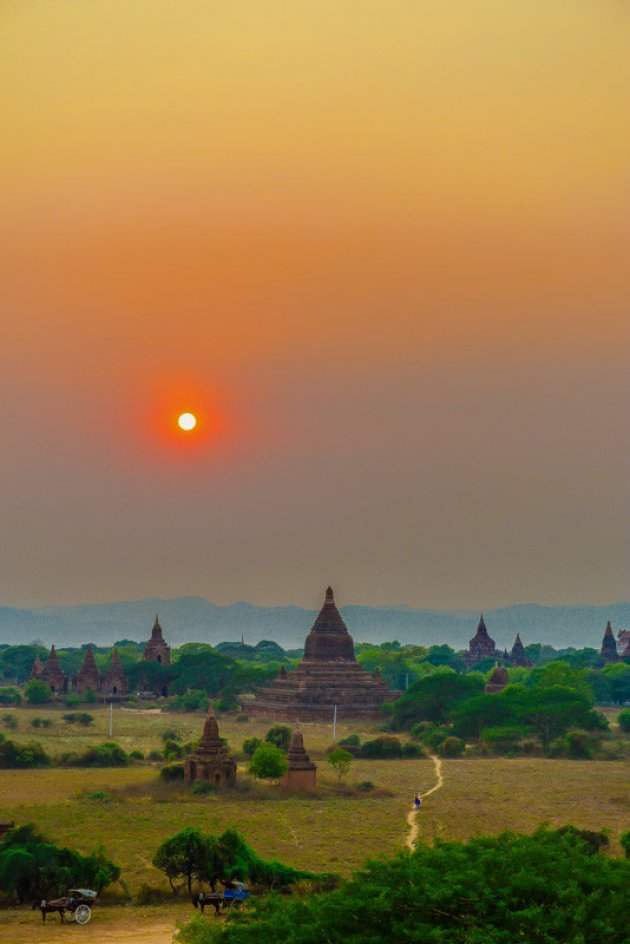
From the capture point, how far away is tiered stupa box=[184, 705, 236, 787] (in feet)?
201

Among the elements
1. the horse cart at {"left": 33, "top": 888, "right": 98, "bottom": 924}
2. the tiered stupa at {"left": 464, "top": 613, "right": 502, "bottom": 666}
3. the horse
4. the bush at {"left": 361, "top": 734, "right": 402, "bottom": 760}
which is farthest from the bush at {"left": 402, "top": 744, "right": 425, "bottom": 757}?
the tiered stupa at {"left": 464, "top": 613, "right": 502, "bottom": 666}

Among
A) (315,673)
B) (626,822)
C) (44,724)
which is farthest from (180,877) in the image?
(315,673)

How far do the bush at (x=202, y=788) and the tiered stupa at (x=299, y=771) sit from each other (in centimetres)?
356

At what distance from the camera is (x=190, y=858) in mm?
38781

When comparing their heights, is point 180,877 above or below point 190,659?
below

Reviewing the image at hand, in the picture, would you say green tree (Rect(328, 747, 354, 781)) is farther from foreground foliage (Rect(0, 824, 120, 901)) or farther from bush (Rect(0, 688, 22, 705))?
bush (Rect(0, 688, 22, 705))

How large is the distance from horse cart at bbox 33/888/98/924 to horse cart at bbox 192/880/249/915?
2853 millimetres

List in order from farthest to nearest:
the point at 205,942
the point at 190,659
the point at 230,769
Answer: the point at 190,659 → the point at 230,769 → the point at 205,942

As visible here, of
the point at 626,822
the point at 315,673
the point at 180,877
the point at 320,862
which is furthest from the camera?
the point at 315,673

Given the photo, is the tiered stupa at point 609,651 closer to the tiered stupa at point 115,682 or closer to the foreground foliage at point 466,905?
the tiered stupa at point 115,682

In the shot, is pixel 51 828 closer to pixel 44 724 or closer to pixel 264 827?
pixel 264 827

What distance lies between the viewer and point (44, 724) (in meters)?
99.4

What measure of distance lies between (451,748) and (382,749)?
469 centimetres

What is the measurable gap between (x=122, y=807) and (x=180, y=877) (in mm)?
15630
